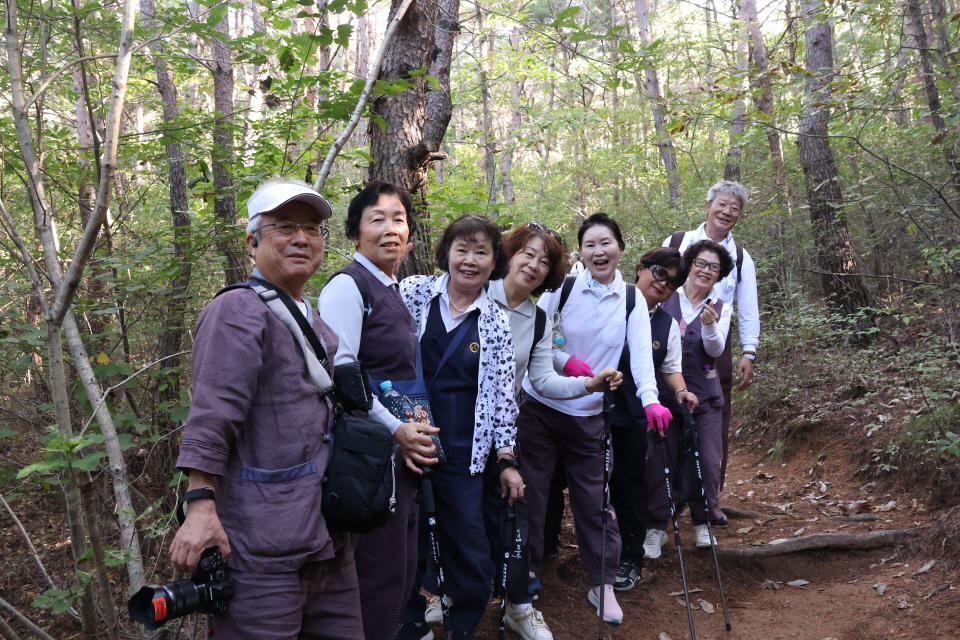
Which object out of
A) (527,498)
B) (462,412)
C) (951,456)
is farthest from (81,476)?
(951,456)

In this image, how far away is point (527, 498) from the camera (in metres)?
4.16

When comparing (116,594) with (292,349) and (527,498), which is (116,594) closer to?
(527,498)

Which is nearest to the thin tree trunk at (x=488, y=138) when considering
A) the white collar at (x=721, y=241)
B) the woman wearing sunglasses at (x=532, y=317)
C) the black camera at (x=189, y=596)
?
the white collar at (x=721, y=241)

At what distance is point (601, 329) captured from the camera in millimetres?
4297

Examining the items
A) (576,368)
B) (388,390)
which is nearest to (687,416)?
(576,368)

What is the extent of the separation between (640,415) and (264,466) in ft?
9.95

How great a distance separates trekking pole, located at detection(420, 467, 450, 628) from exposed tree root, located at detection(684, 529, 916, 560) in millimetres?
2622

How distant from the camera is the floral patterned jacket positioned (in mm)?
3418

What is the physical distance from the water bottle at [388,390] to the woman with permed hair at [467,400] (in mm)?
387

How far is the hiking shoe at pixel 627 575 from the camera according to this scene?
468cm

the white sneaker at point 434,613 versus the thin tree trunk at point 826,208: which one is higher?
the thin tree trunk at point 826,208

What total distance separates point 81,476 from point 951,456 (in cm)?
606

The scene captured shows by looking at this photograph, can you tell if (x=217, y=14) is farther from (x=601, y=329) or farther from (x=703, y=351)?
(x=703, y=351)

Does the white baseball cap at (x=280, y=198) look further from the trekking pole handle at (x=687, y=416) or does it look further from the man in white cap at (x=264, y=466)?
the trekking pole handle at (x=687, y=416)
